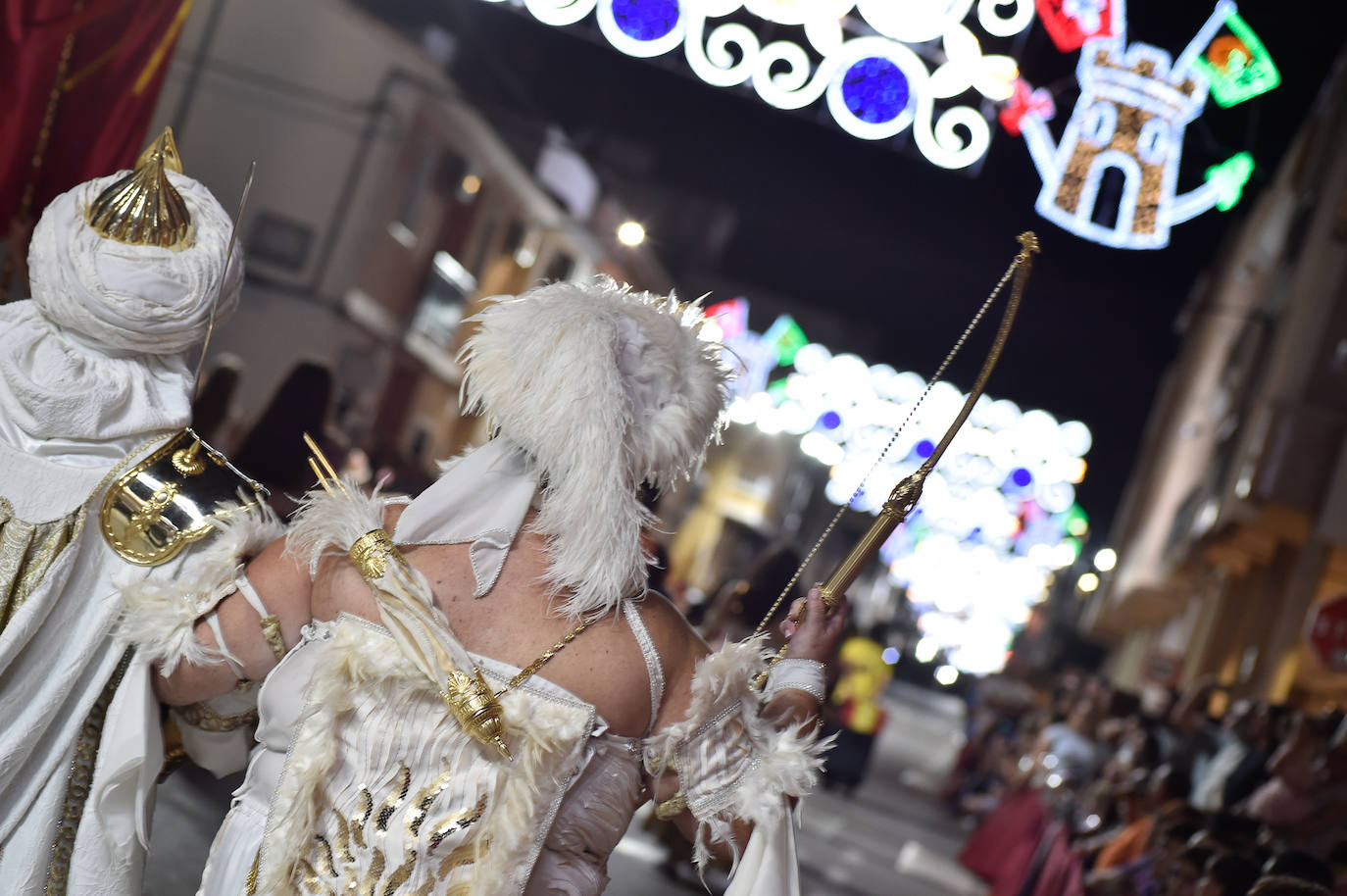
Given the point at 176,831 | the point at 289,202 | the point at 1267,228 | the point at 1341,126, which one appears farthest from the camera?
the point at 1267,228

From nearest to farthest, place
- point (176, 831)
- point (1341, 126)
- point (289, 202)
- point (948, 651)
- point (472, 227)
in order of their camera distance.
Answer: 1. point (176, 831)
2. point (1341, 126)
3. point (289, 202)
4. point (472, 227)
5. point (948, 651)

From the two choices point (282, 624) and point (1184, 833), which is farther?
point (1184, 833)

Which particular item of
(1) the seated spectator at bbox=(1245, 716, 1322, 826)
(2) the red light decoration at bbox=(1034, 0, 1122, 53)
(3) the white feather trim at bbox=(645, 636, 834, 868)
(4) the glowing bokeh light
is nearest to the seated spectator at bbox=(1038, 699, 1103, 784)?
(1) the seated spectator at bbox=(1245, 716, 1322, 826)

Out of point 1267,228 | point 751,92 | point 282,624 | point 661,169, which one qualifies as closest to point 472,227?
point 661,169

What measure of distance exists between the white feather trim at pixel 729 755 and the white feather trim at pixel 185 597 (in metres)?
0.85

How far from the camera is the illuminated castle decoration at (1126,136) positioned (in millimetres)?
5770

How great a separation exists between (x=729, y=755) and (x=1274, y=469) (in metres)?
10.5

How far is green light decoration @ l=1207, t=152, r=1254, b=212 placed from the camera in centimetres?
589

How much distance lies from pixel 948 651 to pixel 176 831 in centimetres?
2268

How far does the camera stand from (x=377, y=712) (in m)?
2.28

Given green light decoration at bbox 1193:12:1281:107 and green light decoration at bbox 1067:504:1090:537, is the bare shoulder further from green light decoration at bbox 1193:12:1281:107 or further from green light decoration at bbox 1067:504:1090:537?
green light decoration at bbox 1067:504:1090:537

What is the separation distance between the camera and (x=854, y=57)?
19.0ft

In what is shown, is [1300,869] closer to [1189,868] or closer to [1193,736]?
[1189,868]

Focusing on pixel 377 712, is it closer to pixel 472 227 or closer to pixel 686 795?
pixel 686 795
